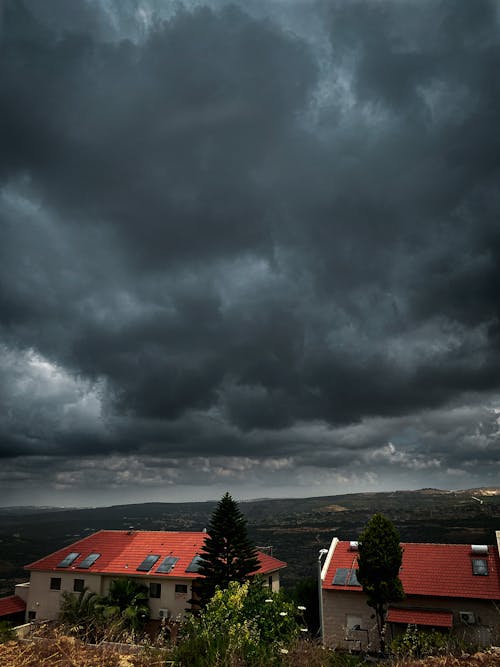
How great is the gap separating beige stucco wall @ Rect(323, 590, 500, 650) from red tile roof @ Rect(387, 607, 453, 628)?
39 centimetres

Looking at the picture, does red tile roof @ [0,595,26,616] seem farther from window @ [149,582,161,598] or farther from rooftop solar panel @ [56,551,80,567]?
window @ [149,582,161,598]

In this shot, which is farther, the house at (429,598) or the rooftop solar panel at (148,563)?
the rooftop solar panel at (148,563)

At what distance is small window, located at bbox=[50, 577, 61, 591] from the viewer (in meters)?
41.5

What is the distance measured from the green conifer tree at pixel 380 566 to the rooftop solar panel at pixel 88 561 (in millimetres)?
24284

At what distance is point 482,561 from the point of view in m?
33.4

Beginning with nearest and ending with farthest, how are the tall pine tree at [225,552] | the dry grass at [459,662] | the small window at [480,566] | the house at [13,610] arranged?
1. the dry grass at [459,662]
2. the small window at [480,566]
3. the tall pine tree at [225,552]
4. the house at [13,610]

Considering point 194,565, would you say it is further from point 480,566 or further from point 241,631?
point 241,631

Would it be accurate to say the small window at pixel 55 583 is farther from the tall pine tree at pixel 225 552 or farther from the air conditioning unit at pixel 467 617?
the air conditioning unit at pixel 467 617

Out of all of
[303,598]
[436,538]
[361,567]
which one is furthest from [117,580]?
[436,538]

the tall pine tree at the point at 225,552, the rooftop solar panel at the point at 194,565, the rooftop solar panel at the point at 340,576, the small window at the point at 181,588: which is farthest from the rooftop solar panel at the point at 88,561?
the rooftop solar panel at the point at 340,576

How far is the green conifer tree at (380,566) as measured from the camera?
2903cm

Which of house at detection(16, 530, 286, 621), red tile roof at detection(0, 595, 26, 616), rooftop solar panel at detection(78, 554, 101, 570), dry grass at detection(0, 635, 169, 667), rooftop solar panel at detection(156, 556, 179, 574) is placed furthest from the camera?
rooftop solar panel at detection(78, 554, 101, 570)

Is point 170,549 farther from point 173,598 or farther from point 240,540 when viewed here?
point 240,540

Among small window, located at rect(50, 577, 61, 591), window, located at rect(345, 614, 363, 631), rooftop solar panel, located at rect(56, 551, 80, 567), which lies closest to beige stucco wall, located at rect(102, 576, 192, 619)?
rooftop solar panel, located at rect(56, 551, 80, 567)
